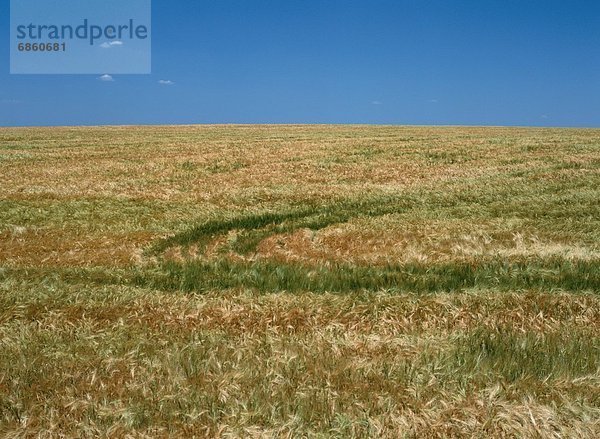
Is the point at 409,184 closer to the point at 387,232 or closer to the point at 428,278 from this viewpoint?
the point at 387,232

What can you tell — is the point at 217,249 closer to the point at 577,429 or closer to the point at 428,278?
the point at 428,278

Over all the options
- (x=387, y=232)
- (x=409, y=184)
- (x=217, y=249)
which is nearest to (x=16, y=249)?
(x=217, y=249)

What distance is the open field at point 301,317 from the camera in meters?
4.75

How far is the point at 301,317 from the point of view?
289 inches

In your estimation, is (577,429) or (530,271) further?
(530,271)

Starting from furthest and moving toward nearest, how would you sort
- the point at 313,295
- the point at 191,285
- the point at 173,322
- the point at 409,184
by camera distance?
the point at 409,184
the point at 191,285
the point at 313,295
the point at 173,322

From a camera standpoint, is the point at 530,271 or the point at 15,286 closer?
the point at 15,286

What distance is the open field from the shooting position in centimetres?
475

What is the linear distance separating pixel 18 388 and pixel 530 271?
8.81 metres

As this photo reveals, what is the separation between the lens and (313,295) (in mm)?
8516

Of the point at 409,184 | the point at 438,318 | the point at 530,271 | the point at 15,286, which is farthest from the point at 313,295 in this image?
the point at 409,184

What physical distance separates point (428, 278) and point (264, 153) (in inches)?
1074

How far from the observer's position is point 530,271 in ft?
32.4

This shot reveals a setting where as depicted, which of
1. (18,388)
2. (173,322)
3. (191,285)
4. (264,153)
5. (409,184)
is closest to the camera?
(18,388)
